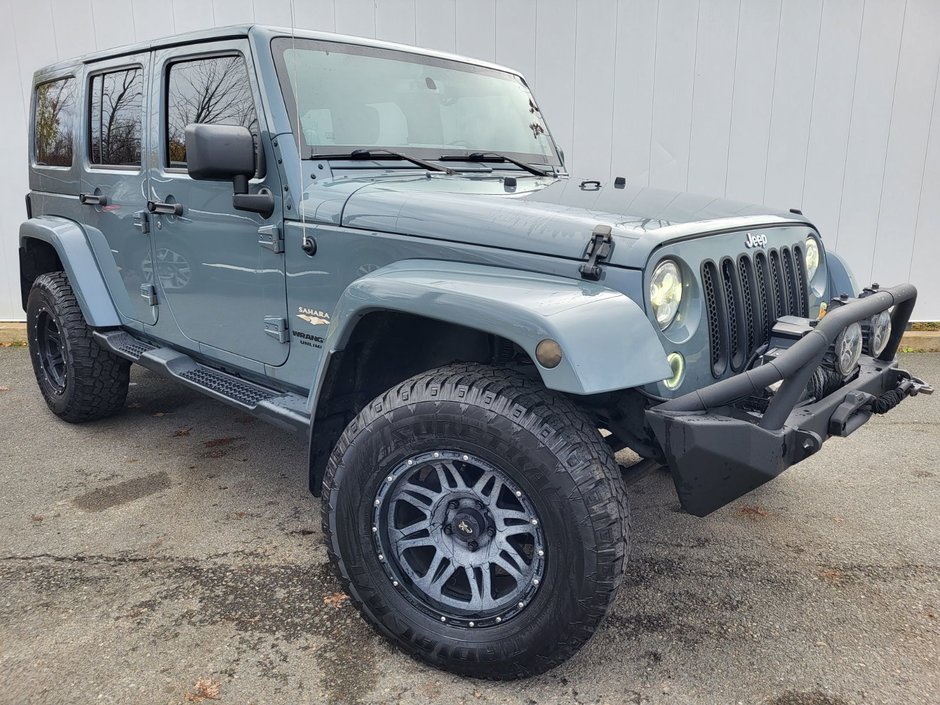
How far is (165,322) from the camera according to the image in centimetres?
352

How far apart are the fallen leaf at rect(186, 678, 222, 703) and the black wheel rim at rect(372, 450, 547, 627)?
0.58m

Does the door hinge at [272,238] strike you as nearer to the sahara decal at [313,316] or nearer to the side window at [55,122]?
the sahara decal at [313,316]

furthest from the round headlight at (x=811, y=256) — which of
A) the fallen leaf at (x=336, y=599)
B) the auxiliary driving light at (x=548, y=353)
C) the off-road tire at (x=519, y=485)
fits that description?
the fallen leaf at (x=336, y=599)

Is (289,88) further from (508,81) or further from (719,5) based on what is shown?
(719,5)

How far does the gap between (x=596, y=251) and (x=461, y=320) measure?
0.43 m

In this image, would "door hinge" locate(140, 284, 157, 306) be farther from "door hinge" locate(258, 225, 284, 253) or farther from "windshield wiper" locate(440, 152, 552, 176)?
"windshield wiper" locate(440, 152, 552, 176)

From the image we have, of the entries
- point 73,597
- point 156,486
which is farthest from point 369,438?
point 156,486

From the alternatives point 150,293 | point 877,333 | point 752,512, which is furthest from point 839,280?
point 150,293

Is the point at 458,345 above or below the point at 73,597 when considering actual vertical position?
above

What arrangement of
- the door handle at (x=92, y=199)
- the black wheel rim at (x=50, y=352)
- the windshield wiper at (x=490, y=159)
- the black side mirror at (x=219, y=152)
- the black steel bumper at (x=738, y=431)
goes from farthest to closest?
the black wheel rim at (x=50, y=352) → the door handle at (x=92, y=199) → the windshield wiper at (x=490, y=159) → the black side mirror at (x=219, y=152) → the black steel bumper at (x=738, y=431)

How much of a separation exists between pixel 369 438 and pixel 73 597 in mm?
1319

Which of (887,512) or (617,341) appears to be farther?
(887,512)

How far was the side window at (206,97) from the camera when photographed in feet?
9.31

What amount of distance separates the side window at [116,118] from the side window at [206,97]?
290mm
